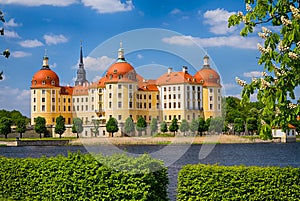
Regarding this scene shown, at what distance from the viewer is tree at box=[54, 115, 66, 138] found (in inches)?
2284

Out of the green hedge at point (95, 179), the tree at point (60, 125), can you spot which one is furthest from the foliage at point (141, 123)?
the tree at point (60, 125)

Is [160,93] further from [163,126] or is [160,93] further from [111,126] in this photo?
[111,126]

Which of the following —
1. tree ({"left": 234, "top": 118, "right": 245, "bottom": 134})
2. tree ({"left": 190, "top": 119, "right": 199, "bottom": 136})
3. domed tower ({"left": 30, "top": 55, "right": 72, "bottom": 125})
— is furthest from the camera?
domed tower ({"left": 30, "top": 55, "right": 72, "bottom": 125})

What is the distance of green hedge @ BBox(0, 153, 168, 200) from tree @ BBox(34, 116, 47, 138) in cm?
5973

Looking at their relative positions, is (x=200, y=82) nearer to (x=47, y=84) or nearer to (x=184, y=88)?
(x=184, y=88)

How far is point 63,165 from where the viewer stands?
9.17m

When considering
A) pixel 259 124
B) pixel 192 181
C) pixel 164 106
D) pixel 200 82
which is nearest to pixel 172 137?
pixel 164 106

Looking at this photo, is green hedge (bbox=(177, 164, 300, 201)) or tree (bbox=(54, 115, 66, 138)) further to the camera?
tree (bbox=(54, 115, 66, 138))

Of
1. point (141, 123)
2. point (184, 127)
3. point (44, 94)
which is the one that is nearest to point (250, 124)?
point (44, 94)

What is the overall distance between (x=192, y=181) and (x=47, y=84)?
217 feet

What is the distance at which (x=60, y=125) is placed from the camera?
55.8 meters

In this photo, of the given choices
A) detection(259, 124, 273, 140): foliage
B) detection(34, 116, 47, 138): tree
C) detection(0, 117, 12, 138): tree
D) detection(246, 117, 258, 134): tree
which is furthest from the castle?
detection(0, 117, 12, 138): tree

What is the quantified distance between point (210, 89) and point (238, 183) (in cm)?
281

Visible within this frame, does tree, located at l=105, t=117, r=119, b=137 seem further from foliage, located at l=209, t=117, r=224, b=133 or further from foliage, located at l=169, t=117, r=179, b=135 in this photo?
foliage, located at l=209, t=117, r=224, b=133
